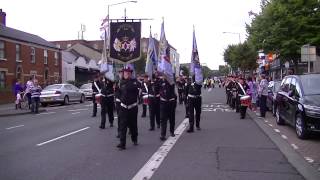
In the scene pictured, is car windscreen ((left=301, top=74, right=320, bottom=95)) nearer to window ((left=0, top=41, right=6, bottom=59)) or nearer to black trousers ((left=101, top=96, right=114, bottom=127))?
black trousers ((left=101, top=96, right=114, bottom=127))

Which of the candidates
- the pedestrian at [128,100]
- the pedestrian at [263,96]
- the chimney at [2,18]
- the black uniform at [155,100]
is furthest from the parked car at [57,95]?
the pedestrian at [128,100]

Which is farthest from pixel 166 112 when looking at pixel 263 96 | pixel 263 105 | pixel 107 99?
pixel 263 105

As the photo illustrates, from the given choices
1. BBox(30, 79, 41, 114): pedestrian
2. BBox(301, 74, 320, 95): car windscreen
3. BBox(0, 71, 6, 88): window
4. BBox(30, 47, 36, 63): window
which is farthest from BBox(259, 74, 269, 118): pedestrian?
BBox(30, 47, 36, 63): window

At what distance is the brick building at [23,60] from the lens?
3947cm

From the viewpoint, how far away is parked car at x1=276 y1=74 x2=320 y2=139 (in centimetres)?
1170

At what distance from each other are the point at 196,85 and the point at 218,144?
10.1ft

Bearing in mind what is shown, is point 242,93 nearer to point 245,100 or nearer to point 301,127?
point 245,100

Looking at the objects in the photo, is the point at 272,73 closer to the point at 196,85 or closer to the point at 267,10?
the point at 267,10

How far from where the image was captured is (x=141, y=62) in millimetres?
75688

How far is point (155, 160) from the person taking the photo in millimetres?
9391

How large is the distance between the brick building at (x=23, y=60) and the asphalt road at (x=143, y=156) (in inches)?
939

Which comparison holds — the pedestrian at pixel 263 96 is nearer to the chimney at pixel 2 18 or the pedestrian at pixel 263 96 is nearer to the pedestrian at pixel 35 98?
the pedestrian at pixel 35 98

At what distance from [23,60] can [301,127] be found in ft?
113

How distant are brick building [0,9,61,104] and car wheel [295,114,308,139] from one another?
87.0ft
